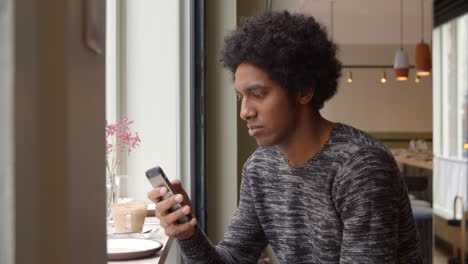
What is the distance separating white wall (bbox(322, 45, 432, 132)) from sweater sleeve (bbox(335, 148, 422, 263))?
23.2 ft

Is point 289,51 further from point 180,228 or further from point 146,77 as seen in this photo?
point 146,77

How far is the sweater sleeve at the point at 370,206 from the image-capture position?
118 cm

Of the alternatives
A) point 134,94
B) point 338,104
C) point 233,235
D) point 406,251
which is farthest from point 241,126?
point 338,104

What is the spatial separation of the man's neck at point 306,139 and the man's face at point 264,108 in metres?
0.02

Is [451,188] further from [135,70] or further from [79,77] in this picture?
[135,70]

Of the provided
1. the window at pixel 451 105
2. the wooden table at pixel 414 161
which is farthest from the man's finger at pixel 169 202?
the wooden table at pixel 414 161

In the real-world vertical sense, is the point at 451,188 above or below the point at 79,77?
below

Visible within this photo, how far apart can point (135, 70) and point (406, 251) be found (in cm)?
179

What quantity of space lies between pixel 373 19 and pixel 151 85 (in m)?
5.78

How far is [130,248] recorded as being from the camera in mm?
1425

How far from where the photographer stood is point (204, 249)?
1.39 meters

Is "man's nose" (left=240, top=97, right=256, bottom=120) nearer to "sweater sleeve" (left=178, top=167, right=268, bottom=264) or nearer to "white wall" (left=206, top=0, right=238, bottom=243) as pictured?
"sweater sleeve" (left=178, top=167, right=268, bottom=264)

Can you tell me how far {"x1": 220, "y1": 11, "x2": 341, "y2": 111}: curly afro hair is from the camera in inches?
53.7
